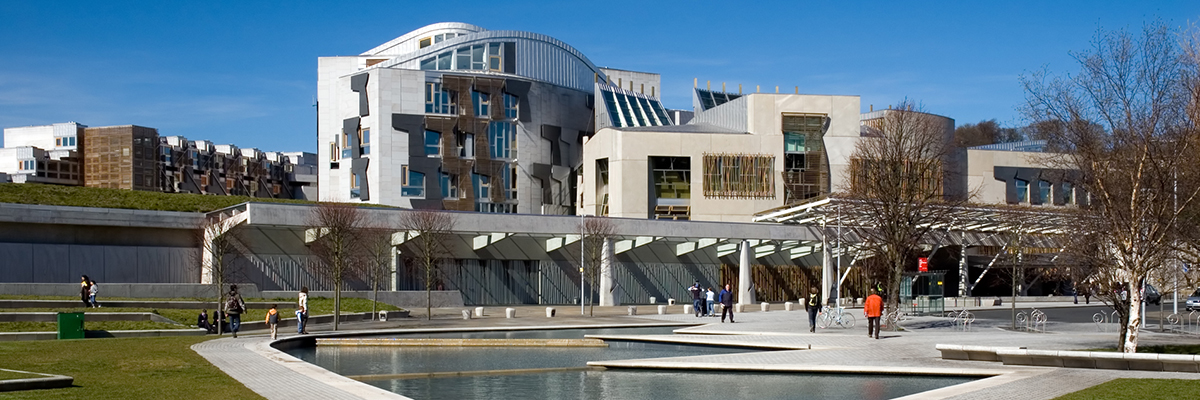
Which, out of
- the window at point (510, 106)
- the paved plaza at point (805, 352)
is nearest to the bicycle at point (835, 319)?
the paved plaza at point (805, 352)

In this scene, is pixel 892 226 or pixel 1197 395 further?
pixel 892 226

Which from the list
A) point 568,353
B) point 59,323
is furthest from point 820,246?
point 59,323

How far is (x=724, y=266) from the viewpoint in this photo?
63625 mm

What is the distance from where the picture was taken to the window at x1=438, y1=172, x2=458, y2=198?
2792 inches

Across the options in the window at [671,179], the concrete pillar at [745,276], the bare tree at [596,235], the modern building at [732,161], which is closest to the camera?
the bare tree at [596,235]

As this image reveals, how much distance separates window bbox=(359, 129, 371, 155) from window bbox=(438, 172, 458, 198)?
5.01 m

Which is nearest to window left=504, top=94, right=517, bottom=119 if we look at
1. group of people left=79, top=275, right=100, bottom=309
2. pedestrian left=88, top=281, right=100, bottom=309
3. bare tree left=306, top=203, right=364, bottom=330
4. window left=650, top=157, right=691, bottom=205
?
window left=650, top=157, right=691, bottom=205

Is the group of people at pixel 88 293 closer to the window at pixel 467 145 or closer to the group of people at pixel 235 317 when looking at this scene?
the group of people at pixel 235 317

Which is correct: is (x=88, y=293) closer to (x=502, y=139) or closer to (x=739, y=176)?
(x=502, y=139)

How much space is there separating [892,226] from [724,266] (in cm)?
2977

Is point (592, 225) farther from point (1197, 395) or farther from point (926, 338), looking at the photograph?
point (1197, 395)

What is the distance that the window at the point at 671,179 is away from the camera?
6875 cm

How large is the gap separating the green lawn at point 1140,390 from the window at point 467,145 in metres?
56.6

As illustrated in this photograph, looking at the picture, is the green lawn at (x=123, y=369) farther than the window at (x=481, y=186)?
No
